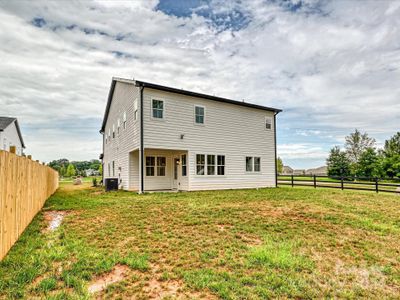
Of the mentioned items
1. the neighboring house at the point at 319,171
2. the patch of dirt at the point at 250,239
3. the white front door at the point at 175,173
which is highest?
the white front door at the point at 175,173

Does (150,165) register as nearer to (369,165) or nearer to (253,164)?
(253,164)

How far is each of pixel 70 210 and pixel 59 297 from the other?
246 inches

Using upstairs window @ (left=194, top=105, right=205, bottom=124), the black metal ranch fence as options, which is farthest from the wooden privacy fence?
the black metal ranch fence

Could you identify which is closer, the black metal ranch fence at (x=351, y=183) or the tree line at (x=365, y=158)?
the black metal ranch fence at (x=351, y=183)

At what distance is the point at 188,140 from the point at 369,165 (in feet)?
109

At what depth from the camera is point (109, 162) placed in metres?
21.3

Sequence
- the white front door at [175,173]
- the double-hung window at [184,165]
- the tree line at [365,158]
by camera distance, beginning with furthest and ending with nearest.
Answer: the tree line at [365,158]
the white front door at [175,173]
the double-hung window at [184,165]

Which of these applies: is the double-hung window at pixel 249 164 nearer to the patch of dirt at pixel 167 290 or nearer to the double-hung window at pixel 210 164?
the double-hung window at pixel 210 164

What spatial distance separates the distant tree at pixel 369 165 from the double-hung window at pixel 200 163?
31324 mm

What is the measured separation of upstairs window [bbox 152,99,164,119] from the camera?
1344 cm

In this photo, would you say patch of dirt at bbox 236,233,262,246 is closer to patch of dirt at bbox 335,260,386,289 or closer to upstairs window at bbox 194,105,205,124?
patch of dirt at bbox 335,260,386,289

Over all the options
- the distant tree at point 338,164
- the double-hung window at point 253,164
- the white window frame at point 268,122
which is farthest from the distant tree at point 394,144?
the double-hung window at point 253,164

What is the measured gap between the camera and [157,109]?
13.5 m

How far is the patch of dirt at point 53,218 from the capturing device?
607cm
